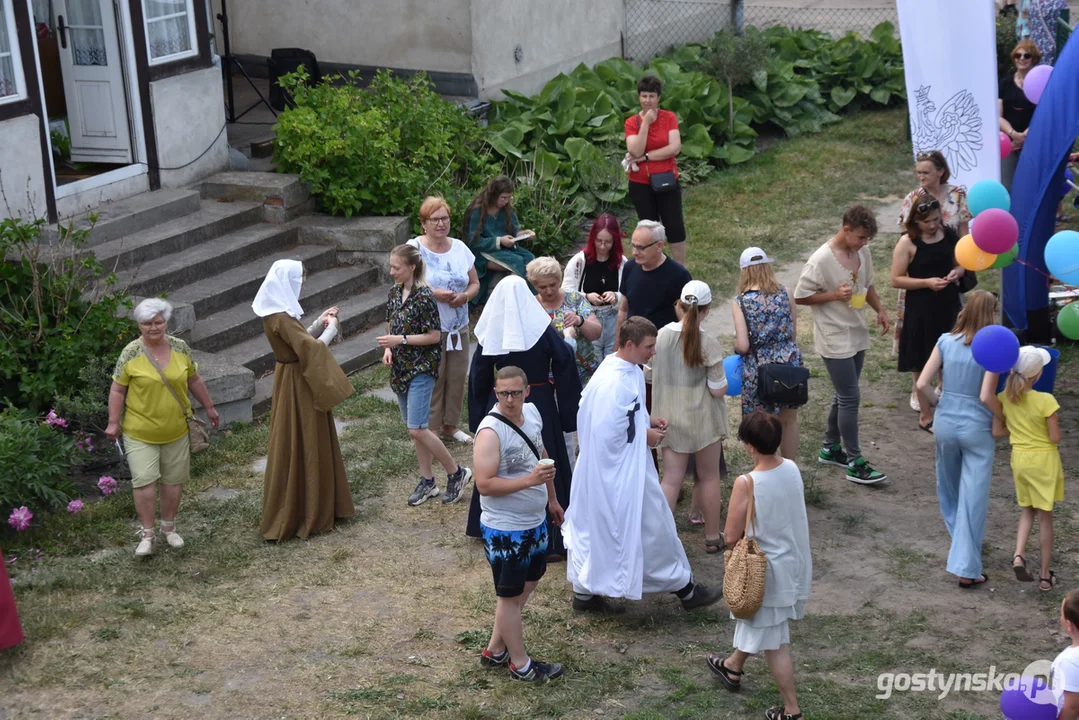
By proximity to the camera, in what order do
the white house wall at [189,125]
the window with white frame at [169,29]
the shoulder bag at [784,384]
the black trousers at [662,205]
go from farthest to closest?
the white house wall at [189,125] → the window with white frame at [169,29] → the black trousers at [662,205] → the shoulder bag at [784,384]

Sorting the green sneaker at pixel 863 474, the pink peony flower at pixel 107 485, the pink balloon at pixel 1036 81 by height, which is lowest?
the green sneaker at pixel 863 474

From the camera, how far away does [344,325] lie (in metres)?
9.55

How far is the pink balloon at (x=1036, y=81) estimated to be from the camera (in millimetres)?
9148

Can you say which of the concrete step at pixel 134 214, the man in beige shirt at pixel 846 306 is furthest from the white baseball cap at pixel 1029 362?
the concrete step at pixel 134 214

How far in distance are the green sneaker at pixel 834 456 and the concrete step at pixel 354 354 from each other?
3496 mm

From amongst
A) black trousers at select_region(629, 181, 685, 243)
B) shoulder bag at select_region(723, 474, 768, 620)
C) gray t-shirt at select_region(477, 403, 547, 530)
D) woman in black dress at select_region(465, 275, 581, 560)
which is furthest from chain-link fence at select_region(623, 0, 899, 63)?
shoulder bag at select_region(723, 474, 768, 620)

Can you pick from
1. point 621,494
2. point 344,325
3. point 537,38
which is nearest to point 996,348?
point 621,494

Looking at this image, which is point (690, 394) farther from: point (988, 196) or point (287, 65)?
point (287, 65)

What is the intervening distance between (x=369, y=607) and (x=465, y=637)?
62cm

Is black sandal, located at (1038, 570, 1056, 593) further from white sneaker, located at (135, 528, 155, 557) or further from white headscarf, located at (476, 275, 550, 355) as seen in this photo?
white sneaker, located at (135, 528, 155, 557)

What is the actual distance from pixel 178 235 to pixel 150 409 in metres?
3.81

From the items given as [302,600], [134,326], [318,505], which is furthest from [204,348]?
[302,600]

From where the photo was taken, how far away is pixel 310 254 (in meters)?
10.2

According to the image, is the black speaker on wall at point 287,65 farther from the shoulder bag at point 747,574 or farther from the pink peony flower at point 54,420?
the shoulder bag at point 747,574
